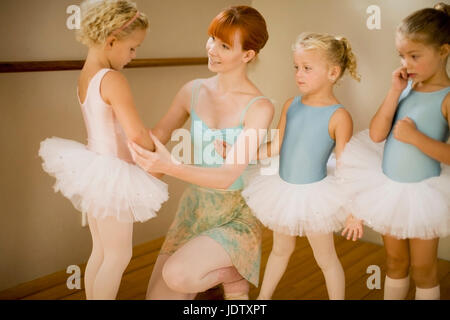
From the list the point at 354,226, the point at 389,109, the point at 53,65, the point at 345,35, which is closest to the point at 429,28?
the point at 389,109

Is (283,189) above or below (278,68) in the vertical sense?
below

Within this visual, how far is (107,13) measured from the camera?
4.32ft

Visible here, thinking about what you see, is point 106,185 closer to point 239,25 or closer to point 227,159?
point 227,159

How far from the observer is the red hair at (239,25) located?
139cm

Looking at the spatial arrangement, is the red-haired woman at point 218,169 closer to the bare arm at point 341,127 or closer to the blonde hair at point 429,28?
the bare arm at point 341,127

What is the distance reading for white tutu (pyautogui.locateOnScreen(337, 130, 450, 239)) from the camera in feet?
4.41

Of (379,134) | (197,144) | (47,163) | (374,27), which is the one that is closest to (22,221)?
(47,163)

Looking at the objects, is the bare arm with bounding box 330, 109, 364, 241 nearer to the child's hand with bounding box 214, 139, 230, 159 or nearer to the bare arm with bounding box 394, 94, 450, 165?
the bare arm with bounding box 394, 94, 450, 165

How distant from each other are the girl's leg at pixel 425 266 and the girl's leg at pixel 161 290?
2.14 feet

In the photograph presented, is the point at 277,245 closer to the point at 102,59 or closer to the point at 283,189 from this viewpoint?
the point at 283,189

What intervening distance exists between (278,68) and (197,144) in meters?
0.82

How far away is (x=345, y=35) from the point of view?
218 centimetres

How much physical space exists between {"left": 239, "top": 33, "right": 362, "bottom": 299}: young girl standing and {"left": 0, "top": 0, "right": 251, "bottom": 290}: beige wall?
2.75 feet

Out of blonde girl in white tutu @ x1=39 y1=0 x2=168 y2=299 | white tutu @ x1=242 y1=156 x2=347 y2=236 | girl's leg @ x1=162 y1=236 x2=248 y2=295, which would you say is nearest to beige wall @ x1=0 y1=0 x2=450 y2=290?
blonde girl in white tutu @ x1=39 y1=0 x2=168 y2=299
